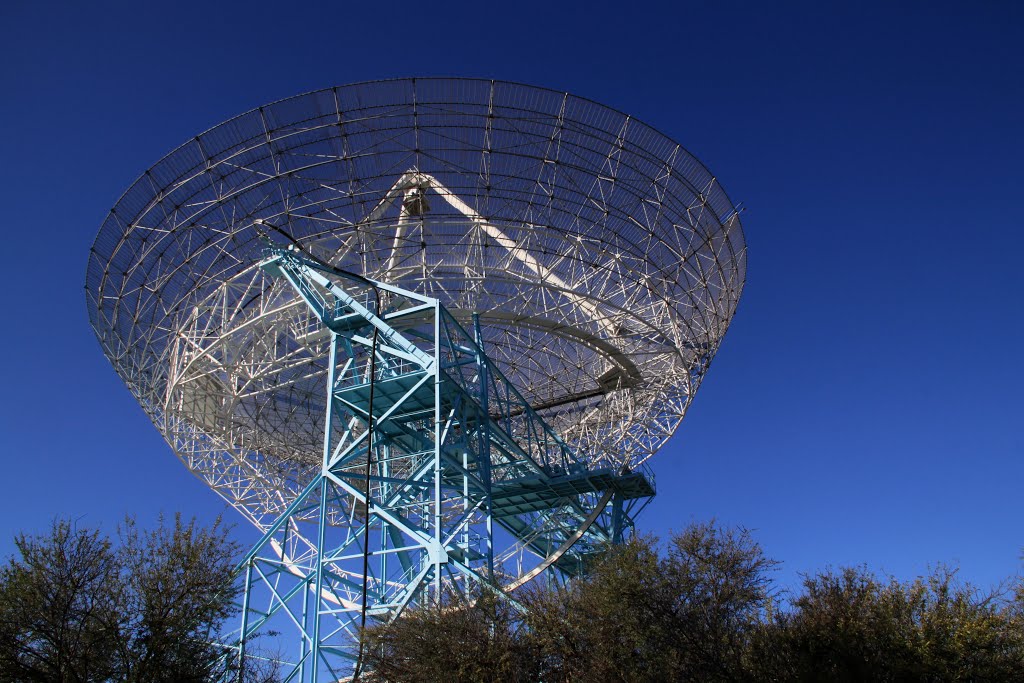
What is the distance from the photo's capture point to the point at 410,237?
32969mm

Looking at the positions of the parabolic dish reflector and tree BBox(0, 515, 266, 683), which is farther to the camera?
the parabolic dish reflector

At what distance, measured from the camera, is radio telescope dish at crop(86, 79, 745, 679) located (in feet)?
98.8

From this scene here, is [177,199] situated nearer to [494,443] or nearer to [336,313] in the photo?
[336,313]

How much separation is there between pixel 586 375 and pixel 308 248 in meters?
17.4

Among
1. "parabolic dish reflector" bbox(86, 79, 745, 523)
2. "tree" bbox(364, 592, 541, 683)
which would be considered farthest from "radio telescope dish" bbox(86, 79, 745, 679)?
"tree" bbox(364, 592, 541, 683)

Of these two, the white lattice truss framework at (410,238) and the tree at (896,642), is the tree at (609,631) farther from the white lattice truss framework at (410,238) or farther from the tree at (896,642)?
the white lattice truss framework at (410,238)

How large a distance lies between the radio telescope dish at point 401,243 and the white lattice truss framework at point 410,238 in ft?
0.28

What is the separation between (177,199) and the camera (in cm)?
3138

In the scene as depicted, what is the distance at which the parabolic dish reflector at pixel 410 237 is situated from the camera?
30.1 m

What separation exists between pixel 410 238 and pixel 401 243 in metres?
1.39

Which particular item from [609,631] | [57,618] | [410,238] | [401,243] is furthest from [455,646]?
[401,243]

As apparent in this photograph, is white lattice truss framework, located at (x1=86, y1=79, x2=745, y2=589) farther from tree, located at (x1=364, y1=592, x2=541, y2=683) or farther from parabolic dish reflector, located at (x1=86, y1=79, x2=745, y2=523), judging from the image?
tree, located at (x1=364, y1=592, x2=541, y2=683)

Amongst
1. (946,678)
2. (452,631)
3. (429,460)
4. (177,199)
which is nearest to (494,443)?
(429,460)

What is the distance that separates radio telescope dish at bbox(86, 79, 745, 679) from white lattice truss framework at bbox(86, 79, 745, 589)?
87 millimetres
